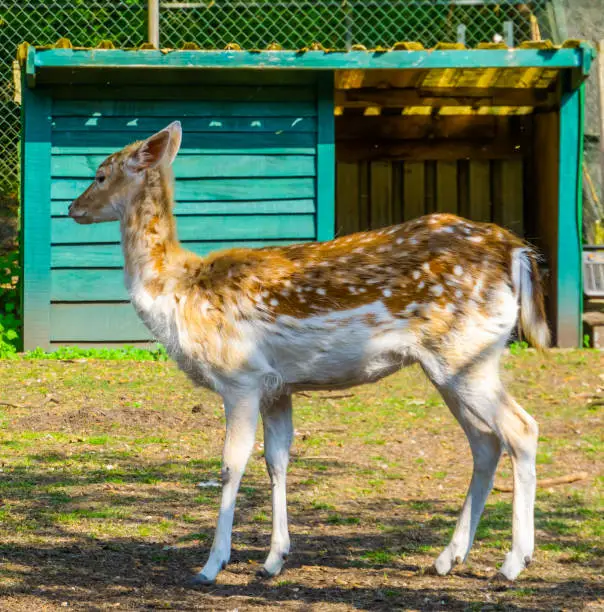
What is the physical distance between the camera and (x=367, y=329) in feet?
14.5

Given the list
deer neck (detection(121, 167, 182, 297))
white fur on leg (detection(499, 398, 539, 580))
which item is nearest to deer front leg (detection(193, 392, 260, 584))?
deer neck (detection(121, 167, 182, 297))

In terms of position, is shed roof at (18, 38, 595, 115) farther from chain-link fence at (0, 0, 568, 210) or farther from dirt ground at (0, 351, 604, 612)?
chain-link fence at (0, 0, 568, 210)

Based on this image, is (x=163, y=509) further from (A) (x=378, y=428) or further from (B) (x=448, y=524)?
(A) (x=378, y=428)

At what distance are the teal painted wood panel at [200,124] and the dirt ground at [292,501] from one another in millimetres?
2800

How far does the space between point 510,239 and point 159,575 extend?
205 cm

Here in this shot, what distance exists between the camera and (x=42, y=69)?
1067cm

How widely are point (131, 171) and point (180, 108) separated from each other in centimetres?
642

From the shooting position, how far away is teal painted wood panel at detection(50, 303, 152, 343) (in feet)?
36.1

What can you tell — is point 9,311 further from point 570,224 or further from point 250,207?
point 570,224

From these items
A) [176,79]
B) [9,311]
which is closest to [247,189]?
[176,79]

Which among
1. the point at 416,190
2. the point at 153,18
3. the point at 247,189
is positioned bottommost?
the point at 247,189

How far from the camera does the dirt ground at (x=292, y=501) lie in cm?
428

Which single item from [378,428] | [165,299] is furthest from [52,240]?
[165,299]

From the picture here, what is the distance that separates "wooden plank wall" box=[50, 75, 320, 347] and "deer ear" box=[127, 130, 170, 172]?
6206mm
